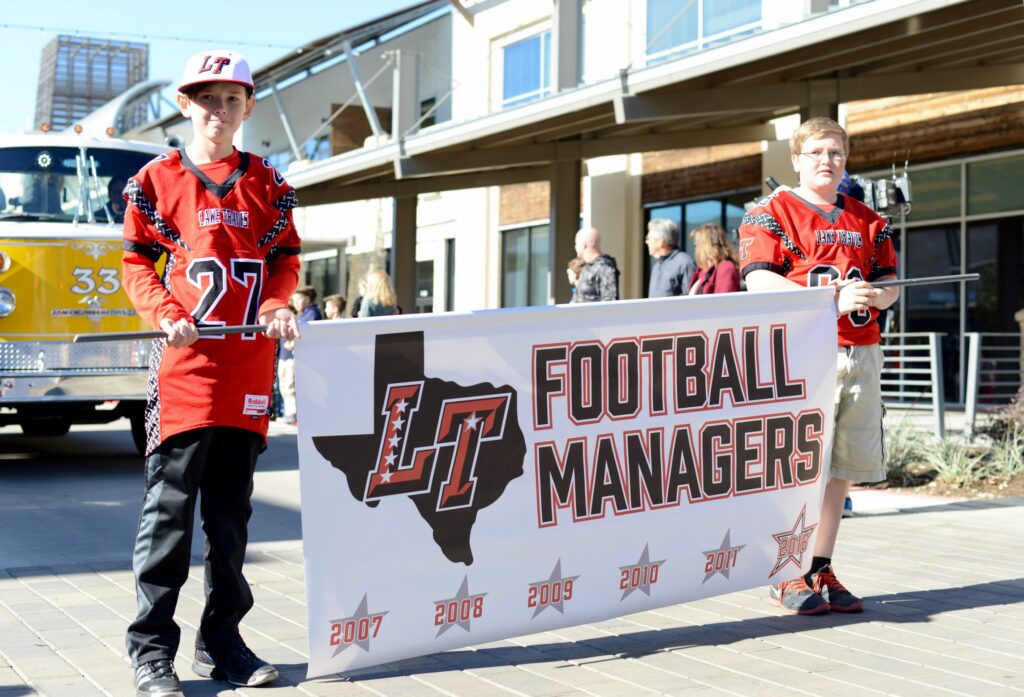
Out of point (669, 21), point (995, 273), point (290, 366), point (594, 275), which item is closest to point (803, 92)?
point (995, 273)

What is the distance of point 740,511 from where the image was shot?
5281mm

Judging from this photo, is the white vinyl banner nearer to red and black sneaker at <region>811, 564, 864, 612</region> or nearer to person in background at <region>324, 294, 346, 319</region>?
red and black sneaker at <region>811, 564, 864, 612</region>

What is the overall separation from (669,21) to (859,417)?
1655cm

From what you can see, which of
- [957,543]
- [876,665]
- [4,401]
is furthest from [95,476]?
[876,665]

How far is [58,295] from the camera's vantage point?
1056 cm

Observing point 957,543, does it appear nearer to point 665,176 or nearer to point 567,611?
point 567,611

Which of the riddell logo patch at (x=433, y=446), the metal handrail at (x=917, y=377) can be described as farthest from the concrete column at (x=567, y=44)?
the riddell logo patch at (x=433, y=446)

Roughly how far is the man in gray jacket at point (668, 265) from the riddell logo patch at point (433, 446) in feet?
18.6

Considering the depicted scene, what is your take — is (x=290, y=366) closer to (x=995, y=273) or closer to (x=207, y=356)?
(x=995, y=273)

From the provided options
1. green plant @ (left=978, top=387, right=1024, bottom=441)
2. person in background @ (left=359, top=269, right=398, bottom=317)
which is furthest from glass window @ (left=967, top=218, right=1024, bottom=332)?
person in background @ (left=359, top=269, right=398, bottom=317)

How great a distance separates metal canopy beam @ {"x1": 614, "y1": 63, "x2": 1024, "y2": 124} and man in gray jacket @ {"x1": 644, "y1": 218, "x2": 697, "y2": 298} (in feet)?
15.0

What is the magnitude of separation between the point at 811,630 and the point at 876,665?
0.62 metres

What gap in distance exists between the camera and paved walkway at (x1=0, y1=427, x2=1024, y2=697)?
14.8 feet

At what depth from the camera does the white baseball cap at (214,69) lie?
169 inches
